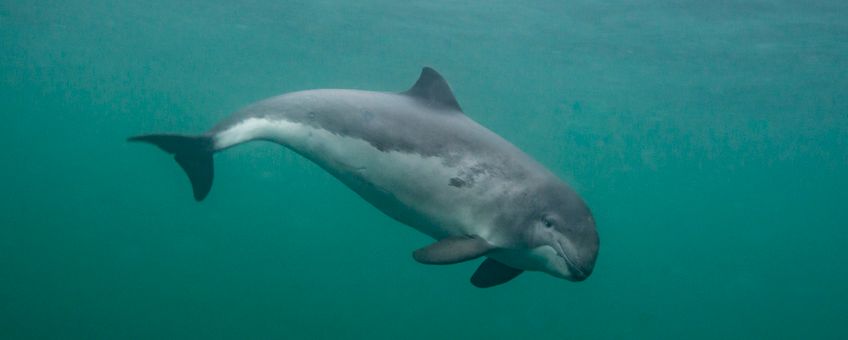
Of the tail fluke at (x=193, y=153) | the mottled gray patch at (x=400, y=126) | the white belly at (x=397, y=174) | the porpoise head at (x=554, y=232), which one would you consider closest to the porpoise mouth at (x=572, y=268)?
the porpoise head at (x=554, y=232)

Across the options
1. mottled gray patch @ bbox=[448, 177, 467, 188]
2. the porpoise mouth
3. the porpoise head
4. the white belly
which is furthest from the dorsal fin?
the porpoise mouth

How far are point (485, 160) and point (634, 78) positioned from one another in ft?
85.0

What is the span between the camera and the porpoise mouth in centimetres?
435

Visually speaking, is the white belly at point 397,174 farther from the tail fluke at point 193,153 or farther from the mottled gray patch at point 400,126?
the tail fluke at point 193,153

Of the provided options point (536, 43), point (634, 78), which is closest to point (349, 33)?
point (536, 43)

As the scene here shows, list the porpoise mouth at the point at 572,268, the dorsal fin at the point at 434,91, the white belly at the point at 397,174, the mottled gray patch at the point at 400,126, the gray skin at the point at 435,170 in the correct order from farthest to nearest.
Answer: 1. the dorsal fin at the point at 434,91
2. the mottled gray patch at the point at 400,126
3. the white belly at the point at 397,174
4. the gray skin at the point at 435,170
5. the porpoise mouth at the point at 572,268

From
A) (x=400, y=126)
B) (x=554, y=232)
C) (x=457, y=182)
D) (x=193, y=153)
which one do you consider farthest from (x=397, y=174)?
(x=193, y=153)

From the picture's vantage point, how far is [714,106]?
104 feet

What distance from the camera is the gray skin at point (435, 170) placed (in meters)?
4.59

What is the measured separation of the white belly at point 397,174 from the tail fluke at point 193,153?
189 mm

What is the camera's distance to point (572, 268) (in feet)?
14.4

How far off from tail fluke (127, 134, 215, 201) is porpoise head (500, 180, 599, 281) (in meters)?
3.36

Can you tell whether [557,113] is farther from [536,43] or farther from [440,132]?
[440,132]

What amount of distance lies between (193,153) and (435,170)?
281cm
